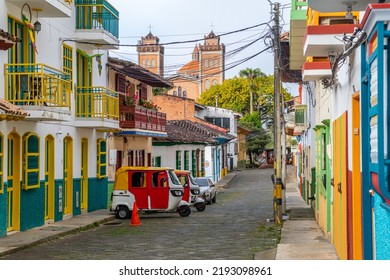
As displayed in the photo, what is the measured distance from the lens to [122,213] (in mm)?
21484

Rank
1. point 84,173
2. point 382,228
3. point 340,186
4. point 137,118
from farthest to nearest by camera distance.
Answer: point 137,118
point 84,173
point 340,186
point 382,228

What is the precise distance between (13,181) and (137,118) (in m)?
10.0

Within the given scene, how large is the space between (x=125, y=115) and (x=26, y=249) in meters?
→ 12.3

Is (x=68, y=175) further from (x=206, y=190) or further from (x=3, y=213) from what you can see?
(x=206, y=190)

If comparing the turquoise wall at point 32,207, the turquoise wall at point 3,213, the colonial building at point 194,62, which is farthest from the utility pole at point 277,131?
the turquoise wall at point 3,213

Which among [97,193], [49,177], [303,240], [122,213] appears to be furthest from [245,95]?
[303,240]

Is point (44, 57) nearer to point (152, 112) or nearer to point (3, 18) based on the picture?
point (3, 18)

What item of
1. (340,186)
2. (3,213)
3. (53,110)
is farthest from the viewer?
(53,110)

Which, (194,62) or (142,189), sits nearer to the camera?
(142,189)

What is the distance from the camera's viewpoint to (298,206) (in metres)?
25.4

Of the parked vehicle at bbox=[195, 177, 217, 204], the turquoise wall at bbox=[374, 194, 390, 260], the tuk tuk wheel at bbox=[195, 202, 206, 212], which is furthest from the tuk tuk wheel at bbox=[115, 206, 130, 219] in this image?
the turquoise wall at bbox=[374, 194, 390, 260]

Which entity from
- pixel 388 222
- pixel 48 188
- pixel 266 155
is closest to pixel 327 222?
pixel 48 188

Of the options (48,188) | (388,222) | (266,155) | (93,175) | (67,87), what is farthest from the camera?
(266,155)

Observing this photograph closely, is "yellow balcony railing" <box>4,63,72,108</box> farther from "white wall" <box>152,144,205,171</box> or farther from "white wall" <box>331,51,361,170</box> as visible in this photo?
"white wall" <box>152,144,205,171</box>
